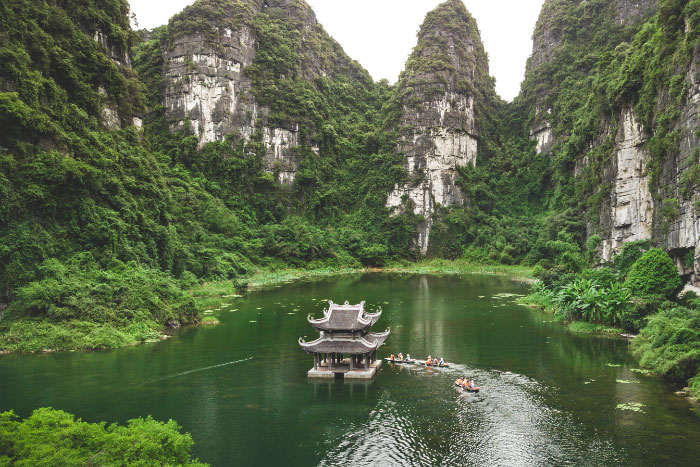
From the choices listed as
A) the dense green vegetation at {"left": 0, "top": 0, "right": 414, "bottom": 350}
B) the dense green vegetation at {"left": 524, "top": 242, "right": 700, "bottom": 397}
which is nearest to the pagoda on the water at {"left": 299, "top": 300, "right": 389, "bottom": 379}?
the dense green vegetation at {"left": 524, "top": 242, "right": 700, "bottom": 397}

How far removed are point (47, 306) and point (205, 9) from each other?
207 feet

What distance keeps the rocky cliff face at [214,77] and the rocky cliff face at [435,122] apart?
25.4 metres

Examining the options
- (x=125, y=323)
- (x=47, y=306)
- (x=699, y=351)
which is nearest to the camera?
(x=699, y=351)

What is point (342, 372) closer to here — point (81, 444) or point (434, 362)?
point (434, 362)

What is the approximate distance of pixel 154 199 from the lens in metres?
38.8

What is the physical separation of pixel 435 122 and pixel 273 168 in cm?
2959

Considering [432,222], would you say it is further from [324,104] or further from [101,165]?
[101,165]

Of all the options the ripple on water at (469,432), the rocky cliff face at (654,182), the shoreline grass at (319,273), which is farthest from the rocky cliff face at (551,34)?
the ripple on water at (469,432)

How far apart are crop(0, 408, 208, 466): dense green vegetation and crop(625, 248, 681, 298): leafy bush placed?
24.3 m

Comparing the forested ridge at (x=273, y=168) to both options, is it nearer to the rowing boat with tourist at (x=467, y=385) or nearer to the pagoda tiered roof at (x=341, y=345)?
the rowing boat with tourist at (x=467, y=385)

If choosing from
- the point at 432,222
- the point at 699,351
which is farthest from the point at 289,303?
the point at 432,222

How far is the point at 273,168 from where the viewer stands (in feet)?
266

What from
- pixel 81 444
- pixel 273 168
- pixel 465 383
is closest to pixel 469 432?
pixel 465 383

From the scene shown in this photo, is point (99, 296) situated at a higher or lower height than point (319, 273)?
higher
